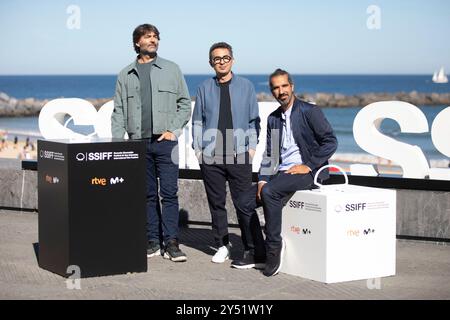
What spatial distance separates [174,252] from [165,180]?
66cm

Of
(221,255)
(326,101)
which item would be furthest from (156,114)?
(326,101)

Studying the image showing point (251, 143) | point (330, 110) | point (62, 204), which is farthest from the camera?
point (330, 110)

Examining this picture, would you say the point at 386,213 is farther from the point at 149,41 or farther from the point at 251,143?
the point at 149,41

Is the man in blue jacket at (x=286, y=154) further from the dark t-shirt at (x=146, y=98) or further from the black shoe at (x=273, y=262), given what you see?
the dark t-shirt at (x=146, y=98)

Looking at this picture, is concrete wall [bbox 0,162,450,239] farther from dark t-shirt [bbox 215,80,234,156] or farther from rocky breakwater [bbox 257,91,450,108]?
rocky breakwater [bbox 257,91,450,108]

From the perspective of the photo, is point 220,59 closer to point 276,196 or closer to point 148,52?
point 148,52

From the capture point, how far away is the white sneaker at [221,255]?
780cm

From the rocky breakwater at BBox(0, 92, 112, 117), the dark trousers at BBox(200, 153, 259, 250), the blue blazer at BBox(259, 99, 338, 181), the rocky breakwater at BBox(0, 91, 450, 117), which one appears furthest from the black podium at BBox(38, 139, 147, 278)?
the rocky breakwater at BBox(0, 91, 450, 117)

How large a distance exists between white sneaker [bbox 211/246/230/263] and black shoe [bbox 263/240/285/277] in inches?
Result: 28.0

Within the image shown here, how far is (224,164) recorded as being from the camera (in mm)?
7613

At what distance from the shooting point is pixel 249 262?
7.57m

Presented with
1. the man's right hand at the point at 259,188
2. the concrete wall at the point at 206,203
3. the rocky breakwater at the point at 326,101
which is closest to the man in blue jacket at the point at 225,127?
the man's right hand at the point at 259,188

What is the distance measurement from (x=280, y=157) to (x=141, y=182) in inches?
46.9
